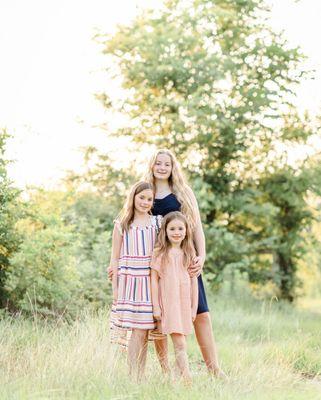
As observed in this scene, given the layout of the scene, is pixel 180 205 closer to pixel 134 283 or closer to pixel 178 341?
pixel 134 283

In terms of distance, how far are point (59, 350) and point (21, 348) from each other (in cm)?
49

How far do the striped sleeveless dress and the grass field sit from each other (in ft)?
1.16

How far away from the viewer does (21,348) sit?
6.50 meters

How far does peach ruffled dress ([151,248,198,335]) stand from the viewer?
5594mm

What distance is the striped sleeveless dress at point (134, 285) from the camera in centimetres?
565

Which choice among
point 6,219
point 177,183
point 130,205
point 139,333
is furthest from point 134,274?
point 6,219

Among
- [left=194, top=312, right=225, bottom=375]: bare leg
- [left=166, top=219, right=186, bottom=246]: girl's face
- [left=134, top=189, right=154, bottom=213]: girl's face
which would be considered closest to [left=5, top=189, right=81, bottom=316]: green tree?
[left=194, top=312, right=225, bottom=375]: bare leg

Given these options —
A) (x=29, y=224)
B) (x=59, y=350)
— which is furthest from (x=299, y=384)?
(x=29, y=224)

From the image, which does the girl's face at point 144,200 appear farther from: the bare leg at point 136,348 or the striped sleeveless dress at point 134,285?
the bare leg at point 136,348

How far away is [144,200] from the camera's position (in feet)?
19.0

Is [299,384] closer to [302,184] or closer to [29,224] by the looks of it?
[29,224]

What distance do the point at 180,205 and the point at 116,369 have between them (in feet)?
4.57

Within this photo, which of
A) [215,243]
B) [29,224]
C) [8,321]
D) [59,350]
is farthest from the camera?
[215,243]

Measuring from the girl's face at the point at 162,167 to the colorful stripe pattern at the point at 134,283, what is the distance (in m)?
0.49
